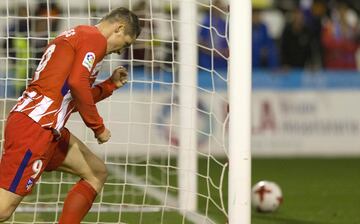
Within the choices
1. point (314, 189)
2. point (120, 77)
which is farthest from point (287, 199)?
point (120, 77)

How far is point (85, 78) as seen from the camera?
6539 millimetres

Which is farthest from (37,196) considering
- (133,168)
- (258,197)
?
(258,197)

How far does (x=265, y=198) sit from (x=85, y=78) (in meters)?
3.18

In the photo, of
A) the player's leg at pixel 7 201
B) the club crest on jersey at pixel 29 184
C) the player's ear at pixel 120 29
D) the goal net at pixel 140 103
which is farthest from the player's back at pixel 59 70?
the goal net at pixel 140 103

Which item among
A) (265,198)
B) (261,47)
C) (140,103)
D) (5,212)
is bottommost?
(5,212)

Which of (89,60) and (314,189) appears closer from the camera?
(89,60)

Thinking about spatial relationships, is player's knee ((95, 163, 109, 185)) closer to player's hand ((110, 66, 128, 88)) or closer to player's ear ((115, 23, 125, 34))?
player's hand ((110, 66, 128, 88))

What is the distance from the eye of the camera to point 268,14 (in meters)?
20.2

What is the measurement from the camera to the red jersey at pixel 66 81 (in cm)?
655

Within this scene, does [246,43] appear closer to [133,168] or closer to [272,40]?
[133,168]

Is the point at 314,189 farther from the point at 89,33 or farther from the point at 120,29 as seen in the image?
the point at 89,33

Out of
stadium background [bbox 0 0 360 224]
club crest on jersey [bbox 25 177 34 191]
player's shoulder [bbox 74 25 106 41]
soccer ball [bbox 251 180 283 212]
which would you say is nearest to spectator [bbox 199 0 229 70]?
stadium background [bbox 0 0 360 224]

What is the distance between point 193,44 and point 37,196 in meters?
2.21

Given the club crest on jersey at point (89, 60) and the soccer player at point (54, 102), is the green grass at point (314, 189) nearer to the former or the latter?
the soccer player at point (54, 102)
